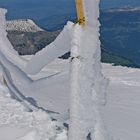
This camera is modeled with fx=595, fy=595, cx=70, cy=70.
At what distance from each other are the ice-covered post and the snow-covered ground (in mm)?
460

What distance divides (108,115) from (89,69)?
60.2 inches

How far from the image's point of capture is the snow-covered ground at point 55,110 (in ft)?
15.7

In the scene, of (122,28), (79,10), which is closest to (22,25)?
(79,10)

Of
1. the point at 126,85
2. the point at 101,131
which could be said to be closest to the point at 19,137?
the point at 101,131

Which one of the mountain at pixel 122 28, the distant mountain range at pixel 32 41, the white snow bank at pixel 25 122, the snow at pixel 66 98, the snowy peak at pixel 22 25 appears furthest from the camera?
the mountain at pixel 122 28

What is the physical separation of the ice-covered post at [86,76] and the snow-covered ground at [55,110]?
1.51 feet

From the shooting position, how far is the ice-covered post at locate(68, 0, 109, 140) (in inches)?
165

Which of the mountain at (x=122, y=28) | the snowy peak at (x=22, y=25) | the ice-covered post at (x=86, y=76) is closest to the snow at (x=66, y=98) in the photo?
the ice-covered post at (x=86, y=76)

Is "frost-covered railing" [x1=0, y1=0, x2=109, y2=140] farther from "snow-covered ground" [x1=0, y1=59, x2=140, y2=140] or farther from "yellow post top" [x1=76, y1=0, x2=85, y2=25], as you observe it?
"snow-covered ground" [x1=0, y1=59, x2=140, y2=140]

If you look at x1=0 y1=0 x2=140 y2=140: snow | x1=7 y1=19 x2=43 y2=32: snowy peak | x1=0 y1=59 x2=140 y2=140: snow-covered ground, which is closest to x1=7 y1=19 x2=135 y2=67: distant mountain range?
x1=7 y1=19 x2=43 y2=32: snowy peak

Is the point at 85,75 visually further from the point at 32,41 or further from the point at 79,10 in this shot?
the point at 32,41

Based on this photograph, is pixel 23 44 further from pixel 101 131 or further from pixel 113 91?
pixel 101 131

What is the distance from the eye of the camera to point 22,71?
17.0 feet

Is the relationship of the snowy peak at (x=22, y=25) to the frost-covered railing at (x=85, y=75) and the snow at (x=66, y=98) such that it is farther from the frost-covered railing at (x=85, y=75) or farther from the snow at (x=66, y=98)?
the frost-covered railing at (x=85, y=75)
